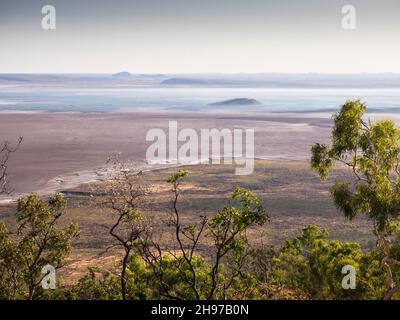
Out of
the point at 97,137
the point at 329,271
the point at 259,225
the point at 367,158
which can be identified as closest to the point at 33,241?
the point at 259,225

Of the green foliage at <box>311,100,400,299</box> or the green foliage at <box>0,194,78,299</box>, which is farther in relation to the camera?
the green foliage at <box>0,194,78,299</box>

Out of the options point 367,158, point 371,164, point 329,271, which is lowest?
point 329,271

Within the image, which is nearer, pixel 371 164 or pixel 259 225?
pixel 371 164

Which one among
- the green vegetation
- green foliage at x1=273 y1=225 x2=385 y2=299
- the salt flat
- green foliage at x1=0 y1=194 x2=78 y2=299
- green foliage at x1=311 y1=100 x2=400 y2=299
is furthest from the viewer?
the salt flat

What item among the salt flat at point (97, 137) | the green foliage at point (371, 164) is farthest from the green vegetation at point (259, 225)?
the salt flat at point (97, 137)

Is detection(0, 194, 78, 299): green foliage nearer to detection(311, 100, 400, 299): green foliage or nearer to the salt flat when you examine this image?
detection(311, 100, 400, 299): green foliage

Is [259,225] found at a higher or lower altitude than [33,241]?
higher

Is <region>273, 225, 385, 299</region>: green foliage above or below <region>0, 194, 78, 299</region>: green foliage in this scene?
below

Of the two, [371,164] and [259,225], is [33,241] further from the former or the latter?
[371,164]

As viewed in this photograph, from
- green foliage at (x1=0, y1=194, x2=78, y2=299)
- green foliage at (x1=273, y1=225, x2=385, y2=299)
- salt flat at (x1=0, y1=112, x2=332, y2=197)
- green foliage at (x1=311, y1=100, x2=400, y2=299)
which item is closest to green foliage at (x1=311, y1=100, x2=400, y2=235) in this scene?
green foliage at (x1=311, y1=100, x2=400, y2=299)

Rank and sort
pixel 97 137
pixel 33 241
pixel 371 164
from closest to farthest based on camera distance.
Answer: pixel 371 164, pixel 33 241, pixel 97 137

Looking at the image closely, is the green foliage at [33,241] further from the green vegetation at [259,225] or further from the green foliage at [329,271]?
the green foliage at [329,271]
